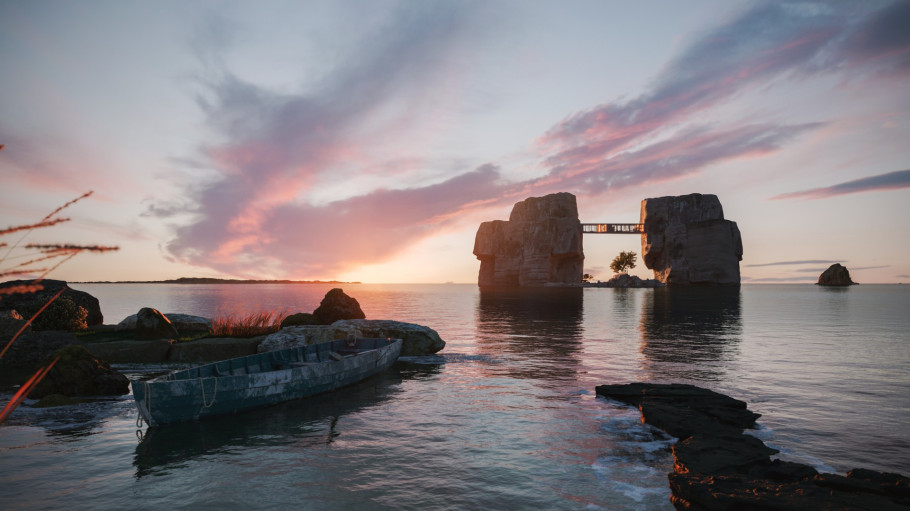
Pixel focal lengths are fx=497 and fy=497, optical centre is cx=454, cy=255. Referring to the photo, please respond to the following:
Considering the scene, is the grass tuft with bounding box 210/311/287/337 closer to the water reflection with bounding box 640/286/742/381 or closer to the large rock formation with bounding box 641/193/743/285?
the water reflection with bounding box 640/286/742/381

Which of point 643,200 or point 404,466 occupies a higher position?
point 643,200

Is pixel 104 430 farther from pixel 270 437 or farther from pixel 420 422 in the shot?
pixel 420 422

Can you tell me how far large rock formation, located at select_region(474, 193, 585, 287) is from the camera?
6152 inches

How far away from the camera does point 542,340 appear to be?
3084 centimetres

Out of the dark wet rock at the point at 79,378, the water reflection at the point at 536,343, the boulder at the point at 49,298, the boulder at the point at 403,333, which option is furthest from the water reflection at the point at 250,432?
the boulder at the point at 49,298

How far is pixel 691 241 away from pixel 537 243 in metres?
48.2

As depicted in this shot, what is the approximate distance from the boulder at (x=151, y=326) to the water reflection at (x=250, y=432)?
11619 millimetres

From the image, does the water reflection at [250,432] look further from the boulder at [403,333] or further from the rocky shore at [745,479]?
the boulder at [403,333]

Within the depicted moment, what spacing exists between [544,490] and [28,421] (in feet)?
42.0

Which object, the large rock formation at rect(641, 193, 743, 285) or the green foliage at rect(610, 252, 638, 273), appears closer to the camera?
the large rock formation at rect(641, 193, 743, 285)

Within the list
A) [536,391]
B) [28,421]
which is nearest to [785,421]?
[536,391]

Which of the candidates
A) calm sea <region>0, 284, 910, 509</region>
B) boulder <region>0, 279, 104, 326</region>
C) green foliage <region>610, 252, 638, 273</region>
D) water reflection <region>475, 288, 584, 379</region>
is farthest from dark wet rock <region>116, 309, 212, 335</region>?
green foliage <region>610, 252, 638, 273</region>

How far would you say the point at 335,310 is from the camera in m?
27.7

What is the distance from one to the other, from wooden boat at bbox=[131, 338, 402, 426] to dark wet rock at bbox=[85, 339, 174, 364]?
7154mm
